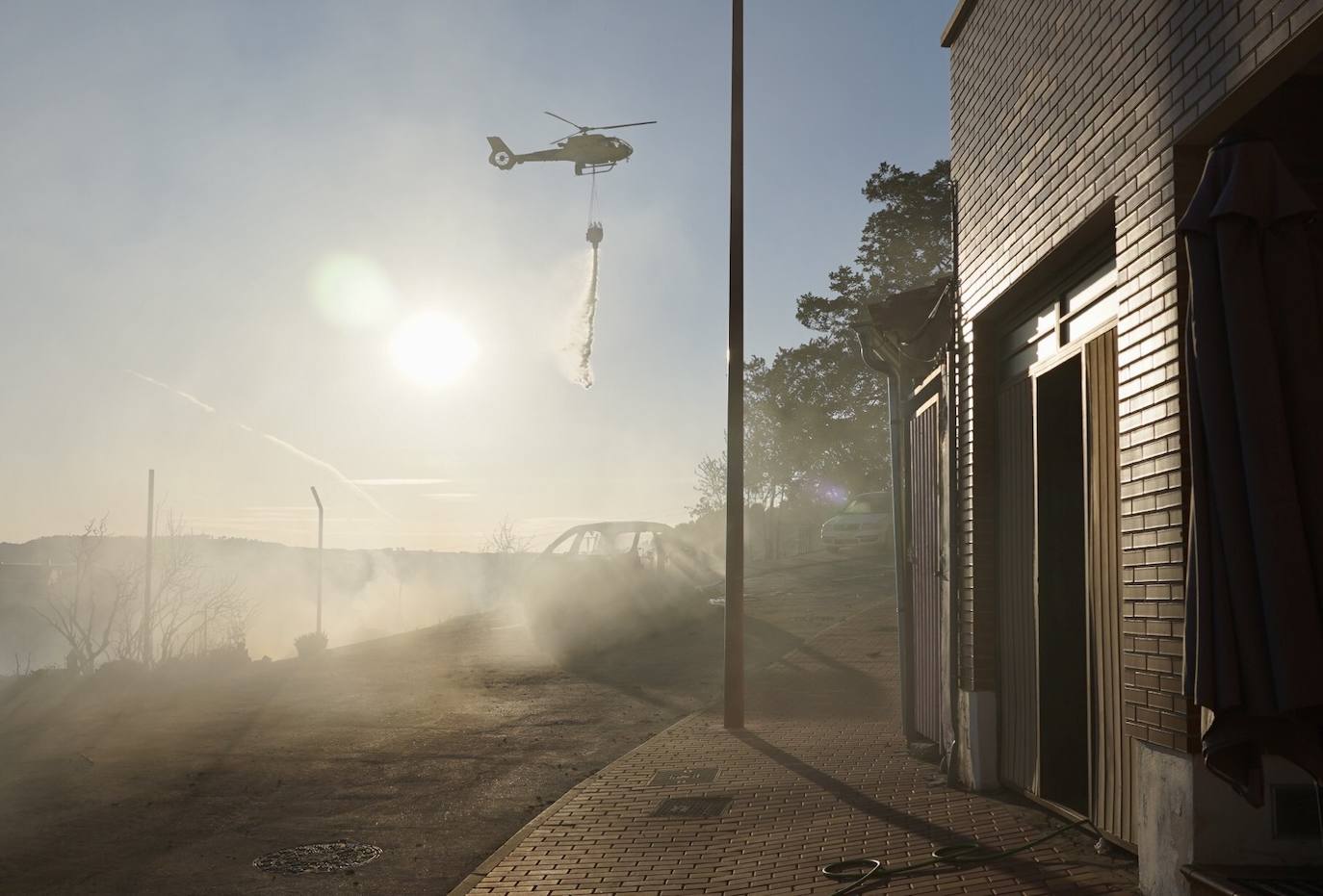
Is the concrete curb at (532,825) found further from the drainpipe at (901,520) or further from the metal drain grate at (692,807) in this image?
the drainpipe at (901,520)

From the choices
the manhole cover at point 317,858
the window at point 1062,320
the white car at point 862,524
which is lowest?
the manhole cover at point 317,858

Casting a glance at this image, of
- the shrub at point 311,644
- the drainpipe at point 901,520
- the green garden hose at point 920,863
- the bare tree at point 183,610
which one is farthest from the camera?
the bare tree at point 183,610

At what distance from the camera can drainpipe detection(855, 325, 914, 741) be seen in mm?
10273

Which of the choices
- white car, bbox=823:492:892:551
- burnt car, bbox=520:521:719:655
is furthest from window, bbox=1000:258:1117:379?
white car, bbox=823:492:892:551

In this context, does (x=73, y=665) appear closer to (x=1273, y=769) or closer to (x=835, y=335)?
(x=1273, y=769)

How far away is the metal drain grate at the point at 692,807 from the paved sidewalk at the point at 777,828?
7 centimetres

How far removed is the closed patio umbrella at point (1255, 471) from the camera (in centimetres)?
337

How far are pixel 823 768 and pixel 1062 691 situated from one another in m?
2.55

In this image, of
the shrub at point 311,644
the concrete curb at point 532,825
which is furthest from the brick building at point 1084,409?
the shrub at point 311,644

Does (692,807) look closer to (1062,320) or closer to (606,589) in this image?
(1062,320)

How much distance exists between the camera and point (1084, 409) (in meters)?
6.53

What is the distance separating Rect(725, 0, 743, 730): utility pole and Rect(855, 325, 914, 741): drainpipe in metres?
1.84

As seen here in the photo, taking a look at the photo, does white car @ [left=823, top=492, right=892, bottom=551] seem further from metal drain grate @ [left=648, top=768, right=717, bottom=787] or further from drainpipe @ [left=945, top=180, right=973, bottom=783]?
drainpipe @ [left=945, top=180, right=973, bottom=783]

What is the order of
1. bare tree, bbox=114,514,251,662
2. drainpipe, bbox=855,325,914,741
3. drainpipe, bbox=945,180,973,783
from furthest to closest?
bare tree, bbox=114,514,251,662
drainpipe, bbox=855,325,914,741
drainpipe, bbox=945,180,973,783
